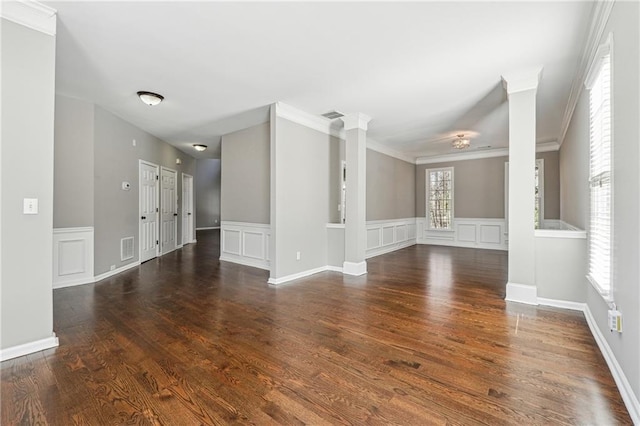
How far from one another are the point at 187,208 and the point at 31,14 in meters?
6.68

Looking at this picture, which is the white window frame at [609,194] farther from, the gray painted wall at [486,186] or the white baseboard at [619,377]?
the gray painted wall at [486,186]

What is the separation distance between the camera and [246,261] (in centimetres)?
590

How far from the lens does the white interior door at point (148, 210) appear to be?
235 inches

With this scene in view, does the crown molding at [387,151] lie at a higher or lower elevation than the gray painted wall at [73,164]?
higher

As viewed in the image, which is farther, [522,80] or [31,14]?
[522,80]

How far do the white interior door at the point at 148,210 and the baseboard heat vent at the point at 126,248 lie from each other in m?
0.38

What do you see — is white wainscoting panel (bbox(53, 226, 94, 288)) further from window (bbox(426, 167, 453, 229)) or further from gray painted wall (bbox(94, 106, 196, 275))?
window (bbox(426, 167, 453, 229))

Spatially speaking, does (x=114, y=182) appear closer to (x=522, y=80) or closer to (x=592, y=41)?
(x=522, y=80)

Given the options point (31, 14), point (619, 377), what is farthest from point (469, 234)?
point (31, 14)

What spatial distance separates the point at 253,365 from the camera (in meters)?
2.16

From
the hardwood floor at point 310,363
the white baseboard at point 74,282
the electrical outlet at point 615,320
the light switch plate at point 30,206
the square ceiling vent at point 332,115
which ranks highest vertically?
the square ceiling vent at point 332,115

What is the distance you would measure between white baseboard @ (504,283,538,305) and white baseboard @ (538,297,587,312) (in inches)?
3.5

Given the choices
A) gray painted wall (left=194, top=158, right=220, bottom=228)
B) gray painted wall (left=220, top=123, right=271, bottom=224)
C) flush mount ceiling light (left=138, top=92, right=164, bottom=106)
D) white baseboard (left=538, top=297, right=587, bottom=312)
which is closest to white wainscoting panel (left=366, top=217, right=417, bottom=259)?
gray painted wall (left=220, top=123, right=271, bottom=224)

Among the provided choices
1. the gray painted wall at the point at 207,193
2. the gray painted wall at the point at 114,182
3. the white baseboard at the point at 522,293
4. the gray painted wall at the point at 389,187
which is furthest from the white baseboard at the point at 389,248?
the gray painted wall at the point at 207,193
